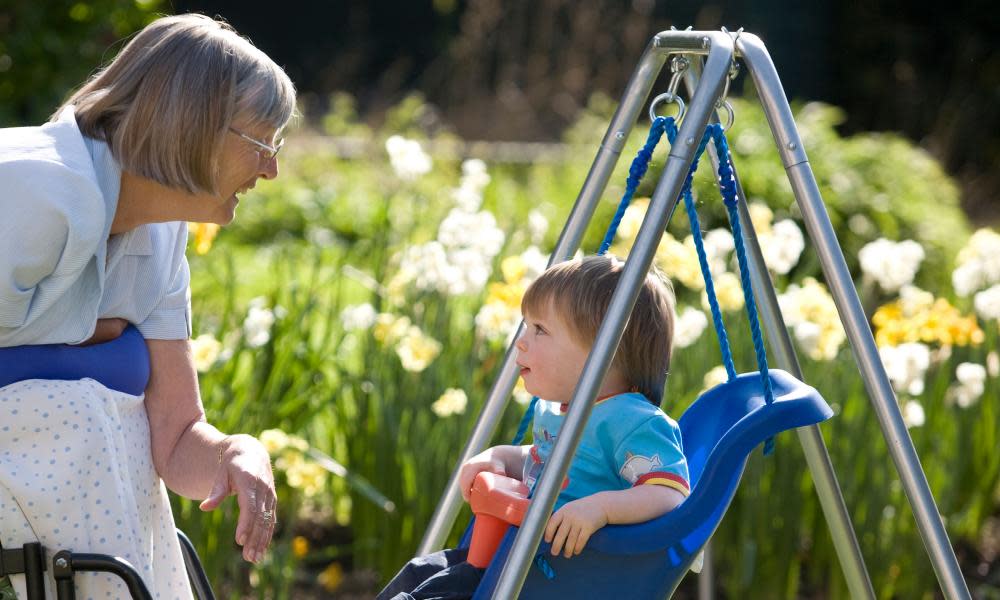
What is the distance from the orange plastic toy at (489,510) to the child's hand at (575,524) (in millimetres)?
87

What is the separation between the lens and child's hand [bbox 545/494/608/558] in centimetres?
162

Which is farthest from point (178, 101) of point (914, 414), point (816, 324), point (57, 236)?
point (914, 414)

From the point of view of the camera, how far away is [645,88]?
2.02m

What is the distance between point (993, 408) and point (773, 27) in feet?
20.4

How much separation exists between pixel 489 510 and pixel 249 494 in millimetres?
331

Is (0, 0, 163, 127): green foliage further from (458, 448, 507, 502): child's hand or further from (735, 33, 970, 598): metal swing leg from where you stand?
(735, 33, 970, 598): metal swing leg

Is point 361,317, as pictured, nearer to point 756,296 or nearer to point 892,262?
point 756,296

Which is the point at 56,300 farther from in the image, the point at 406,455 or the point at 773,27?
the point at 773,27

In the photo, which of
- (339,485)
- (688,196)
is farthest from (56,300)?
(339,485)

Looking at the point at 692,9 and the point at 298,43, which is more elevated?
the point at 692,9

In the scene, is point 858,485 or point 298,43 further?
point 298,43

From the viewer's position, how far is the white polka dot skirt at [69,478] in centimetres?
160

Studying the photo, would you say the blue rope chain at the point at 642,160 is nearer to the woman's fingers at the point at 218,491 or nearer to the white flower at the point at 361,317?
the woman's fingers at the point at 218,491

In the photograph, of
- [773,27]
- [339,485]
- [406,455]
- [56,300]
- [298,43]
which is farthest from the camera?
[298,43]
